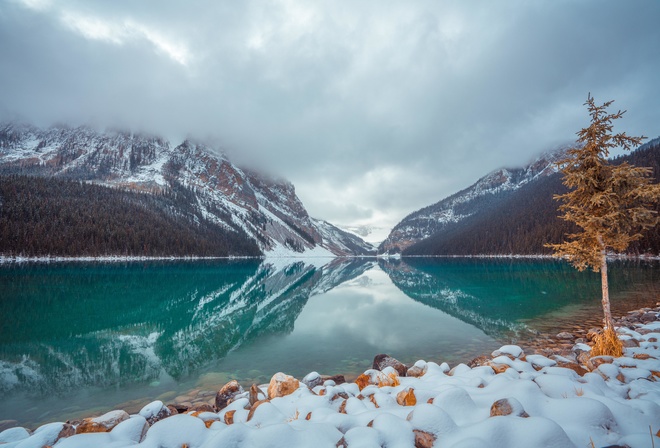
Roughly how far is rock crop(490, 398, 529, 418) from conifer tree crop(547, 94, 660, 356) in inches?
330

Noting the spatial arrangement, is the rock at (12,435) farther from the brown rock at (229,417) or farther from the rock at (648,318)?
the rock at (648,318)

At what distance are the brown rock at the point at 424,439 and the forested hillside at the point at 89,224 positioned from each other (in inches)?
4783

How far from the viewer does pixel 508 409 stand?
4.69m

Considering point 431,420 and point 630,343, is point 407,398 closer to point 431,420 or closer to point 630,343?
point 431,420

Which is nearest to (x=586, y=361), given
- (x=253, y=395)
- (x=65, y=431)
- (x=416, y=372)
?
(x=416, y=372)

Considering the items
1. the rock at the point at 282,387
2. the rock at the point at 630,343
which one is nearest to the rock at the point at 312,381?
the rock at the point at 282,387

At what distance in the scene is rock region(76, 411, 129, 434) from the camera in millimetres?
5980

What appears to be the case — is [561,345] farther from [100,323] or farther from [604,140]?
[100,323]

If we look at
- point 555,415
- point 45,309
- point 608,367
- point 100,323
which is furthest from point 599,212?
point 45,309

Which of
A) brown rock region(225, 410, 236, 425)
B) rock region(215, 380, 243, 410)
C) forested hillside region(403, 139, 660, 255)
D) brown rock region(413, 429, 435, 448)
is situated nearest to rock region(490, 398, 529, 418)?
brown rock region(413, 429, 435, 448)

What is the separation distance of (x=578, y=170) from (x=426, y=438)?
488 inches

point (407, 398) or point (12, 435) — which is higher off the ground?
point (407, 398)

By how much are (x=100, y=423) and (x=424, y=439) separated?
6.63 m

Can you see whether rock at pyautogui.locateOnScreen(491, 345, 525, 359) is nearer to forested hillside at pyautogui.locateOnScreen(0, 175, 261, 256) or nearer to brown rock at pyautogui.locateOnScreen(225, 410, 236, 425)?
brown rock at pyautogui.locateOnScreen(225, 410, 236, 425)
